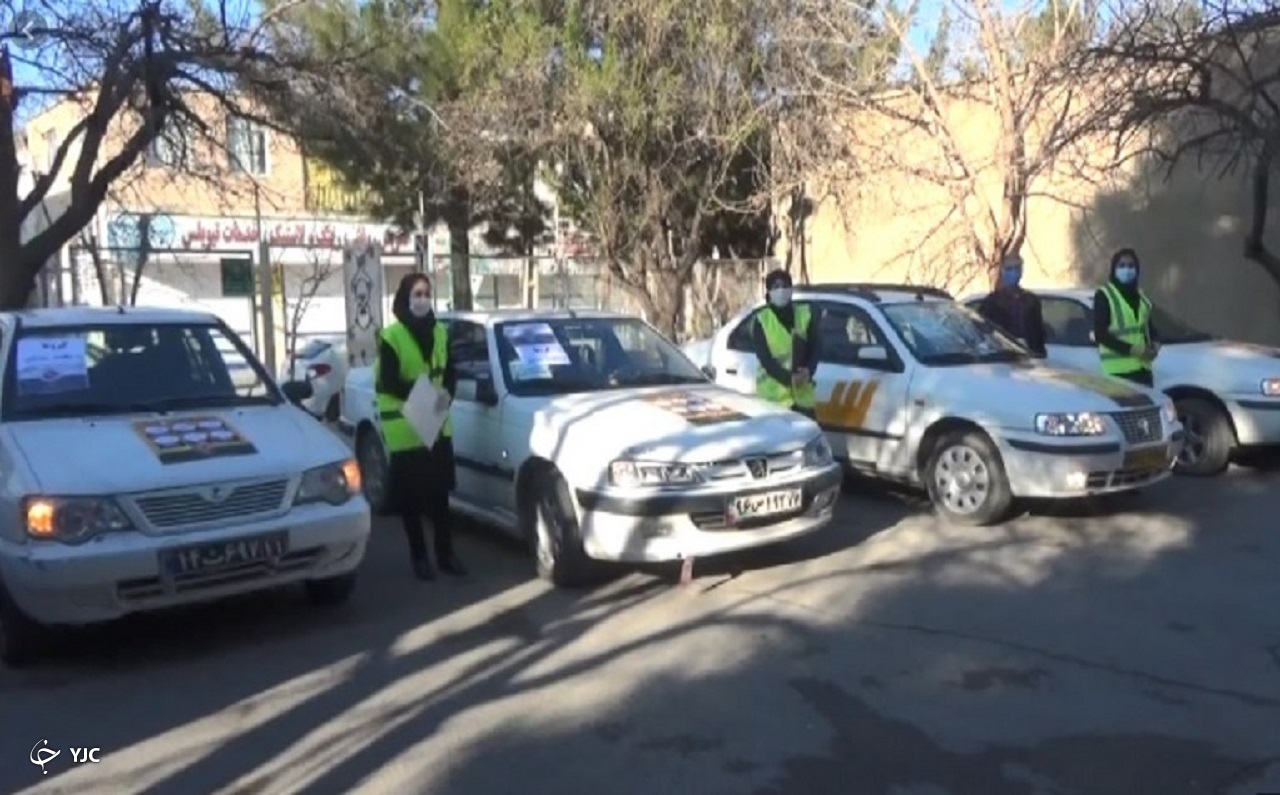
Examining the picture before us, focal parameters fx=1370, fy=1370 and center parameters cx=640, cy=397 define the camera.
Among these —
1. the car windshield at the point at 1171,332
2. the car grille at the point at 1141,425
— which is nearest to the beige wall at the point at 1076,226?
the car windshield at the point at 1171,332

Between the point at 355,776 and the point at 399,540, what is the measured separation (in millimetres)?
4603

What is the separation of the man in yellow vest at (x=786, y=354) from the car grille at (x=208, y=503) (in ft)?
13.2

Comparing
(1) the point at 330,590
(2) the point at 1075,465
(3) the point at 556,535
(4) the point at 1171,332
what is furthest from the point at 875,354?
(1) the point at 330,590

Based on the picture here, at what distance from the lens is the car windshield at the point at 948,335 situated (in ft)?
32.5

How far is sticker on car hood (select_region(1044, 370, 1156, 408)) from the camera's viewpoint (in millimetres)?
9086

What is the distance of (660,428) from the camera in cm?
762

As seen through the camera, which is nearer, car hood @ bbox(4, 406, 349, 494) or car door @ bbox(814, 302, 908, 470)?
car hood @ bbox(4, 406, 349, 494)

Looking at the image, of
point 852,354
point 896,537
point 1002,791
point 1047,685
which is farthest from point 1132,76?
point 1002,791

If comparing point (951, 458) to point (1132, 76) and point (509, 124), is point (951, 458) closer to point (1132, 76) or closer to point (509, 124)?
point (1132, 76)

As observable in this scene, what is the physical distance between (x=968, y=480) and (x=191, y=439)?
5.14 m

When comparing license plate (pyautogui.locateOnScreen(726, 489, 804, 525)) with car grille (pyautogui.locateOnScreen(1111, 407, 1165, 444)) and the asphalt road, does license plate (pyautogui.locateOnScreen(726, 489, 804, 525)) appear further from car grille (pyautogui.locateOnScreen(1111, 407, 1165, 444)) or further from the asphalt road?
car grille (pyautogui.locateOnScreen(1111, 407, 1165, 444))

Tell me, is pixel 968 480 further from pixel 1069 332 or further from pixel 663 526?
pixel 1069 332

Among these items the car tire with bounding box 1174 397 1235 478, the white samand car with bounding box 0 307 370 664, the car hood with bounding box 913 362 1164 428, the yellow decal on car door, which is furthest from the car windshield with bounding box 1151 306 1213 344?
the white samand car with bounding box 0 307 370 664

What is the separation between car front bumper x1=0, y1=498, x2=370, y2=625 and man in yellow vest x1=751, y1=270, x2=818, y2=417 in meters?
3.96
